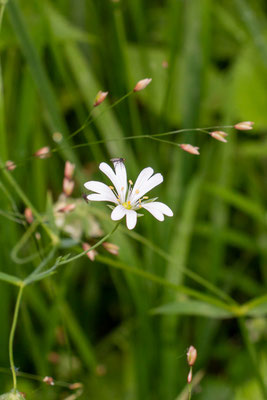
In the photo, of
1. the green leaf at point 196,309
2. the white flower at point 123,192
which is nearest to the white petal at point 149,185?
the white flower at point 123,192

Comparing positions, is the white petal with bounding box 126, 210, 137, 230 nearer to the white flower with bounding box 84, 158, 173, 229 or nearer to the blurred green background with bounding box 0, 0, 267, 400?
the white flower with bounding box 84, 158, 173, 229

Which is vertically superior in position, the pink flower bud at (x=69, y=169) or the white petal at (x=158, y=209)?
the pink flower bud at (x=69, y=169)

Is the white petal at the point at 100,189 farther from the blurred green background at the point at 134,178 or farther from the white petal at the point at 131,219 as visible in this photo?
the blurred green background at the point at 134,178

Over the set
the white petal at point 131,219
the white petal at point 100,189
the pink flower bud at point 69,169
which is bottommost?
the white petal at point 131,219

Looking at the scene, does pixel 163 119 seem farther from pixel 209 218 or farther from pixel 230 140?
pixel 209 218

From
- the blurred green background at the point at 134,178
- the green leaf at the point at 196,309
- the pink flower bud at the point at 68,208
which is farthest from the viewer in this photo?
the blurred green background at the point at 134,178

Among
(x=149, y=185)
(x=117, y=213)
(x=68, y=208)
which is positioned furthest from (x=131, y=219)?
(x=68, y=208)

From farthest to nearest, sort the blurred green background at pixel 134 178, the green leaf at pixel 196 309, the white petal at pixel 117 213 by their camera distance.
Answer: the blurred green background at pixel 134 178 < the green leaf at pixel 196 309 < the white petal at pixel 117 213

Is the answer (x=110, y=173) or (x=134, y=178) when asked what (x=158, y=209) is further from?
(x=134, y=178)
